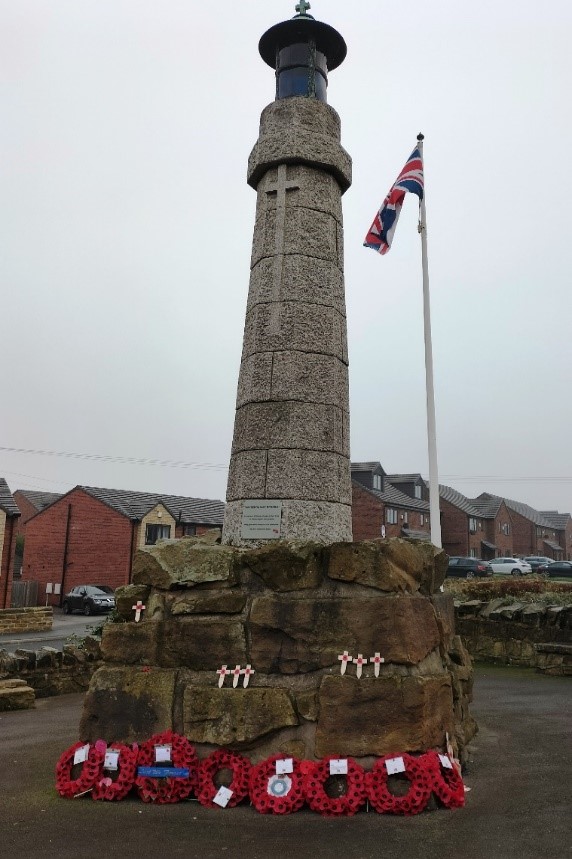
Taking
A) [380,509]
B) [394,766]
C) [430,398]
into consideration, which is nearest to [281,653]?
[394,766]

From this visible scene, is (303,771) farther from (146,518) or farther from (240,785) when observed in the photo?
(146,518)

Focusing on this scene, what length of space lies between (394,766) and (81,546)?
3359 cm

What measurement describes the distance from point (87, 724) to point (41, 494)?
176 feet

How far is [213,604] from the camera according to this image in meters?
5.23

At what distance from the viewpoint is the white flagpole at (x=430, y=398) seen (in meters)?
11.1

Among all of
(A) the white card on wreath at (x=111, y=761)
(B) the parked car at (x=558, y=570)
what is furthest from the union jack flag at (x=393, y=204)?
(B) the parked car at (x=558, y=570)

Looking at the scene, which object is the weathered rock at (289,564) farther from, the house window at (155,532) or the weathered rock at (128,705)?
the house window at (155,532)

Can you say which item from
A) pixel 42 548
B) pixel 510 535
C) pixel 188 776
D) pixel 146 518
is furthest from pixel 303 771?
pixel 510 535

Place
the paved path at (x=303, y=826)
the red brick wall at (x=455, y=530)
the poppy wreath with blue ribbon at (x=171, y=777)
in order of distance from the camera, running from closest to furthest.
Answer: the paved path at (x=303, y=826) → the poppy wreath with blue ribbon at (x=171, y=777) → the red brick wall at (x=455, y=530)

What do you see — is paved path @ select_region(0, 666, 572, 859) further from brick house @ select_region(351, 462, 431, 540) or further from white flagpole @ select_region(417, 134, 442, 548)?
brick house @ select_region(351, 462, 431, 540)

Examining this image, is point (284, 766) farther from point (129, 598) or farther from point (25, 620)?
point (25, 620)

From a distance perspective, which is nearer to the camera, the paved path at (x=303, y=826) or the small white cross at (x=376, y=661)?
the paved path at (x=303, y=826)

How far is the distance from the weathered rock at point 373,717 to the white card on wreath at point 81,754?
175 centimetres

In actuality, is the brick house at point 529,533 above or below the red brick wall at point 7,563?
above
